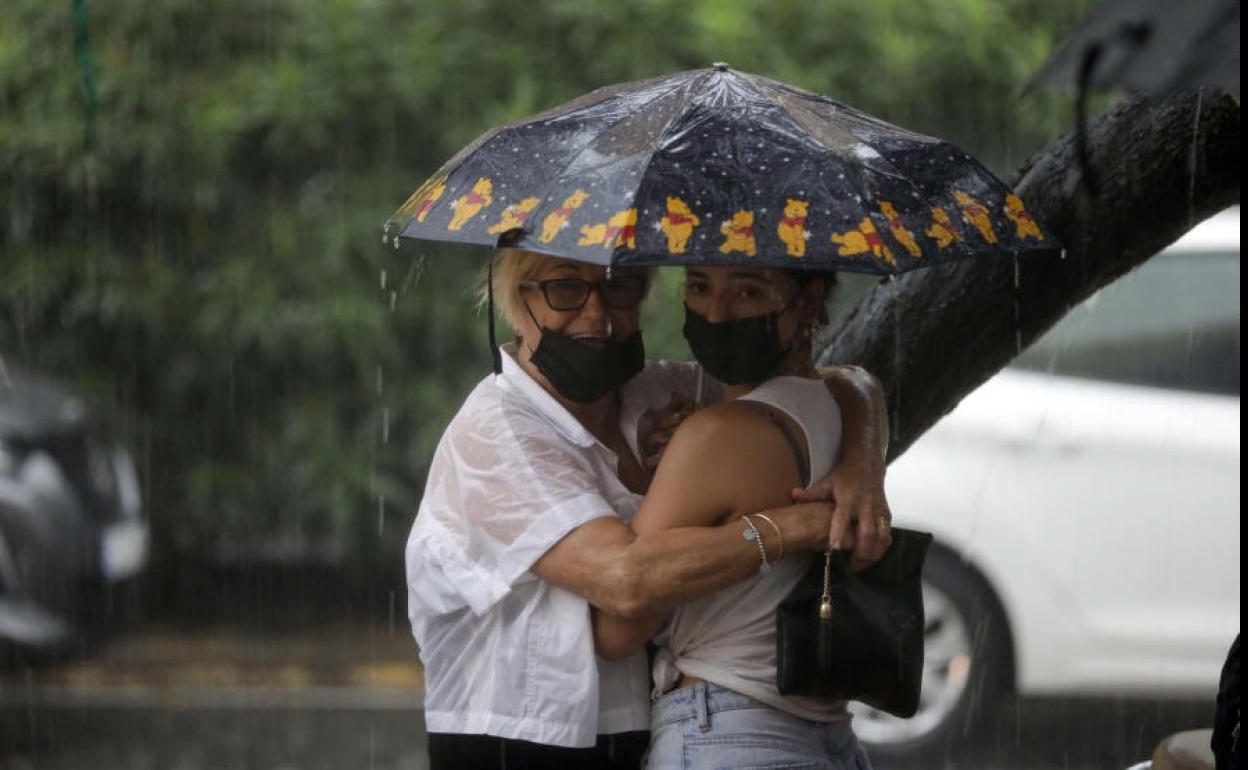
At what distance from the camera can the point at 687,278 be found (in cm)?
291

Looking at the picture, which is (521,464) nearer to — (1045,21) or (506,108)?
(506,108)

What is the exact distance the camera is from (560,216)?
8.68 ft

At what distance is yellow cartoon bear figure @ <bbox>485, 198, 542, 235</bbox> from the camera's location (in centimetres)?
270

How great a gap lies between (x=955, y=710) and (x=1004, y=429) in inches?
40.0

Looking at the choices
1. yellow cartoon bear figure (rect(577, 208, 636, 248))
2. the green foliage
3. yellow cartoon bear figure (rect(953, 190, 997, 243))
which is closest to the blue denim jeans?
yellow cartoon bear figure (rect(577, 208, 636, 248))

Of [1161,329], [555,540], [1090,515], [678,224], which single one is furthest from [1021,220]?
[1161,329]

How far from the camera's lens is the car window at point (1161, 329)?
21.6 ft

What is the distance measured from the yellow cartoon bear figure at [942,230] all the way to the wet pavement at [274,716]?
407cm

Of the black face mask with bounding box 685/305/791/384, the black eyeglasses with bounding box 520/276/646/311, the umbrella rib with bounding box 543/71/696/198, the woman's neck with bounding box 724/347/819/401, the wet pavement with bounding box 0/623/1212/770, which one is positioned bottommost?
the wet pavement with bounding box 0/623/1212/770

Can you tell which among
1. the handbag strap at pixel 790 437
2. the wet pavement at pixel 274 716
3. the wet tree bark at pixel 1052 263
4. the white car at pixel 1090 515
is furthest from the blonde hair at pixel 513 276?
the wet pavement at pixel 274 716

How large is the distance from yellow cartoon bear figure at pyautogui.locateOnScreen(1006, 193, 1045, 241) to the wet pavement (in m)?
3.89

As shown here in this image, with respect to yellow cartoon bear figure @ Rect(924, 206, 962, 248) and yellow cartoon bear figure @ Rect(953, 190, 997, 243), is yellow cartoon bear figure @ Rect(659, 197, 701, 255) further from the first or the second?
yellow cartoon bear figure @ Rect(953, 190, 997, 243)

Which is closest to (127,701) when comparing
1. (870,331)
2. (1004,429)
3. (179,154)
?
(179,154)

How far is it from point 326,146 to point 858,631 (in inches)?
212
